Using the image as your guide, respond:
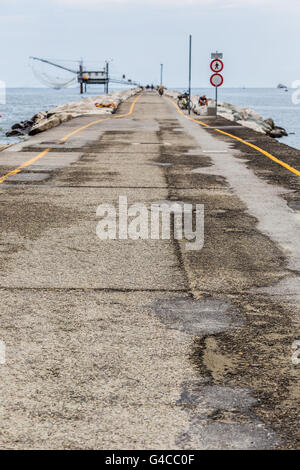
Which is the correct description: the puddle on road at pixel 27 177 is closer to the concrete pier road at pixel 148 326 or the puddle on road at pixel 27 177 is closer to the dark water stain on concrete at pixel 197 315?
the concrete pier road at pixel 148 326

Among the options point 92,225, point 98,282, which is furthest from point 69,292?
point 92,225

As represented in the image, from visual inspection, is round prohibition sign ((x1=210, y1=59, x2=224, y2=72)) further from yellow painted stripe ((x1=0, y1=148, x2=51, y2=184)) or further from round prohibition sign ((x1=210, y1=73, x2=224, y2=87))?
yellow painted stripe ((x1=0, y1=148, x2=51, y2=184))

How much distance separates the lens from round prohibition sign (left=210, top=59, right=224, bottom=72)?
109 ft

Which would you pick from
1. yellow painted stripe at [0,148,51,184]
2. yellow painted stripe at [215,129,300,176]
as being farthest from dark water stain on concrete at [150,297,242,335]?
yellow painted stripe at [215,129,300,176]

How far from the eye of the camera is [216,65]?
109 ft

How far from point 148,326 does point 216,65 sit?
29573mm

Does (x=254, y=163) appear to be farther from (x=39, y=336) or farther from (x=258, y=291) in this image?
(x=39, y=336)

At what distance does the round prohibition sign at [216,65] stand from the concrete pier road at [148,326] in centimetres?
2295

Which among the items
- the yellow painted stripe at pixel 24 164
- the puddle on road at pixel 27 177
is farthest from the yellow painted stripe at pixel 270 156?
the yellow painted stripe at pixel 24 164

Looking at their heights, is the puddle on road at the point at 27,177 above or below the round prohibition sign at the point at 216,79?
below

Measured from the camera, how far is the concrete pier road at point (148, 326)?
12.4 feet

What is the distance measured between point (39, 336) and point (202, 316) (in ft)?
4.40

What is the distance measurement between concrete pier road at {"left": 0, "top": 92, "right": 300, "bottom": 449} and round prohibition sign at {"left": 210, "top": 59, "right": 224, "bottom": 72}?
2295cm

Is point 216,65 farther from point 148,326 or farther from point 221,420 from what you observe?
point 221,420
